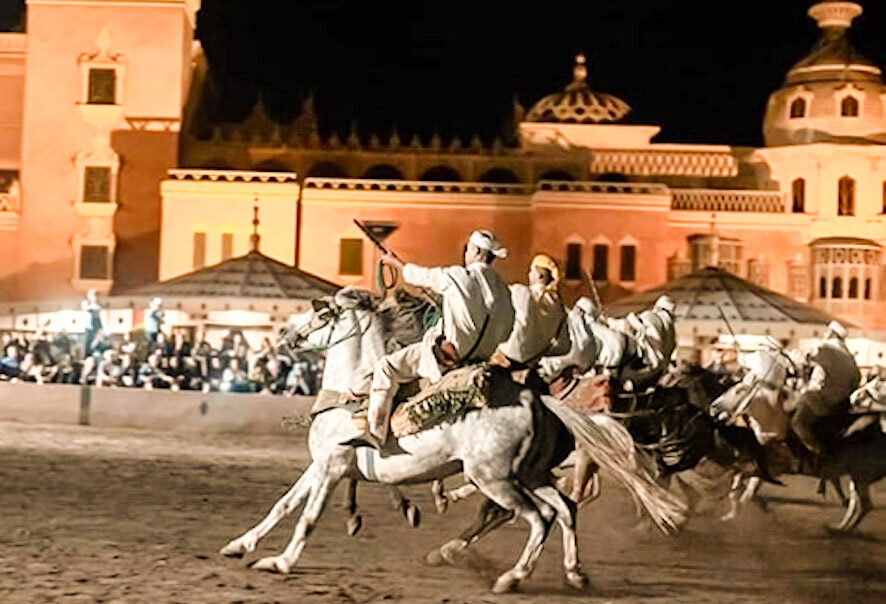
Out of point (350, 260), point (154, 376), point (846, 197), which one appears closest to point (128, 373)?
point (154, 376)

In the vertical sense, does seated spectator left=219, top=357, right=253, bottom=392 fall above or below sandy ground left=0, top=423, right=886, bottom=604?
above

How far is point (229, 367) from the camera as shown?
3083 cm

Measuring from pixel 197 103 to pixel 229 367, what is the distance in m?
28.0

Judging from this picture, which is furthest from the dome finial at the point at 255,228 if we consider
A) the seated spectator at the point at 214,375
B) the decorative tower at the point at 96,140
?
the seated spectator at the point at 214,375

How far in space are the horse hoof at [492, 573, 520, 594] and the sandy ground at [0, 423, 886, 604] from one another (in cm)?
12

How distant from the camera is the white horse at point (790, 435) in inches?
602

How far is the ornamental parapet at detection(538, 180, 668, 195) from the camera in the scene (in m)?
50.8

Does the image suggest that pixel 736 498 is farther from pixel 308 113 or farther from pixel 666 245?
pixel 308 113

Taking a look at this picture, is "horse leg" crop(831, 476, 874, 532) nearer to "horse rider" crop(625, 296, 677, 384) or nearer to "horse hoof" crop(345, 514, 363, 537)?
"horse rider" crop(625, 296, 677, 384)

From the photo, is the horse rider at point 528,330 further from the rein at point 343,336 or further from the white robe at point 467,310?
the rein at point 343,336

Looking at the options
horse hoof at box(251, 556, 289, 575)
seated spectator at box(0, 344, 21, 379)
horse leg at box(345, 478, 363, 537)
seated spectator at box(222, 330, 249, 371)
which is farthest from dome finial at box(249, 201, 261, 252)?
horse hoof at box(251, 556, 289, 575)

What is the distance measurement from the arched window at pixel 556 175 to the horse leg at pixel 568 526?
43.6 meters

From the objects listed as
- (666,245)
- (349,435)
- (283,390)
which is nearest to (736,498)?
(349,435)

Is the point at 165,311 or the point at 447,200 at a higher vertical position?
the point at 447,200
